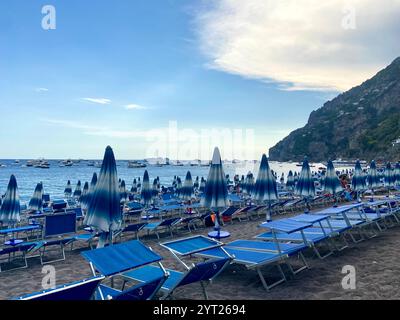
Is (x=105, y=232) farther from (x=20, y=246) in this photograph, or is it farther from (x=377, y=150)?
(x=377, y=150)

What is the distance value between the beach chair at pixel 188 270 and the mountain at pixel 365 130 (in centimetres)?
11007

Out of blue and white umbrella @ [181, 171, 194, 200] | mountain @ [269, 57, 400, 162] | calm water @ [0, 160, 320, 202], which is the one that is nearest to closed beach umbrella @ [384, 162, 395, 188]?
blue and white umbrella @ [181, 171, 194, 200]

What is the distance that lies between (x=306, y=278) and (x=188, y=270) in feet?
9.91

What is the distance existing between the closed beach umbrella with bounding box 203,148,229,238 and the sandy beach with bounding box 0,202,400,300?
153cm

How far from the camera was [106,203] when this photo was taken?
6035mm

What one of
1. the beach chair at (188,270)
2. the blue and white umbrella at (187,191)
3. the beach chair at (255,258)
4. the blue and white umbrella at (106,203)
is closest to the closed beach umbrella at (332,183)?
the blue and white umbrella at (187,191)

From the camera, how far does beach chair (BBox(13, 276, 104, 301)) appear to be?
10.8 ft

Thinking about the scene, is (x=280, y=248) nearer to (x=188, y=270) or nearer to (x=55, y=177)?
(x=188, y=270)
